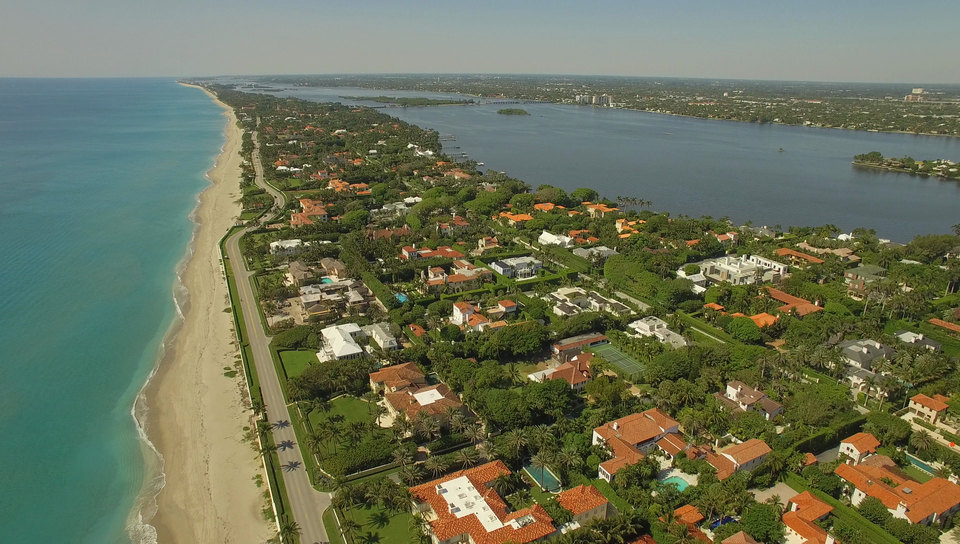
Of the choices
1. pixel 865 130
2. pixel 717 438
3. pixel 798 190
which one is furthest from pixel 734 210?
pixel 865 130

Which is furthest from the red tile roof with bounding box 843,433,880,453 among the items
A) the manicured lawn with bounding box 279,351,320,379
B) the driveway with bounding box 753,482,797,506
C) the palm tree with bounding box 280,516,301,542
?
the manicured lawn with bounding box 279,351,320,379

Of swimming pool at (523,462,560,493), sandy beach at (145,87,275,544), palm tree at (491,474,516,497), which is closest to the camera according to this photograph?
palm tree at (491,474,516,497)

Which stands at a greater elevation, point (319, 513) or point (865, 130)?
point (865, 130)

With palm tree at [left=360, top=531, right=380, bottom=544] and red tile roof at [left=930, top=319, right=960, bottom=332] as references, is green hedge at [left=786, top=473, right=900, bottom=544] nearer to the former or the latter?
palm tree at [left=360, top=531, right=380, bottom=544]

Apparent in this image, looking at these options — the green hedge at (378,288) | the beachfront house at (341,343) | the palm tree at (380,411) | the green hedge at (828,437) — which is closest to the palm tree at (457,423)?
the palm tree at (380,411)

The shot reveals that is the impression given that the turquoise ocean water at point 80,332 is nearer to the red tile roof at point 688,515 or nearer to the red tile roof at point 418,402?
the red tile roof at point 418,402

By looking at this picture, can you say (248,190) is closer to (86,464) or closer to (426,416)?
(86,464)

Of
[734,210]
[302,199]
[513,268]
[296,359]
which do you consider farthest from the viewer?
[734,210]
